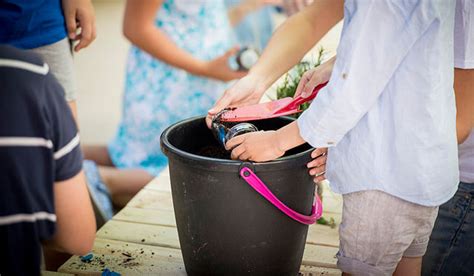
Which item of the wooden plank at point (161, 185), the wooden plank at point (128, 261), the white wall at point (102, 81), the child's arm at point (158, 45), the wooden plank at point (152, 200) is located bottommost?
the white wall at point (102, 81)

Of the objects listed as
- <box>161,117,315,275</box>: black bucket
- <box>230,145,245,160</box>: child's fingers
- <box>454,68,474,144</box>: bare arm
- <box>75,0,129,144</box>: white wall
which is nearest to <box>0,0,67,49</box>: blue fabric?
<box>161,117,315,275</box>: black bucket

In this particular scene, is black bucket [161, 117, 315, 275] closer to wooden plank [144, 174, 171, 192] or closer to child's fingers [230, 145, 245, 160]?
child's fingers [230, 145, 245, 160]

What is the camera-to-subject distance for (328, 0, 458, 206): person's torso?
1.05 m

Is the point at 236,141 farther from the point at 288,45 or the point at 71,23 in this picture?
the point at 71,23

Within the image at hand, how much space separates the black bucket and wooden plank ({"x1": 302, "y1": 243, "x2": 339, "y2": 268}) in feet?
0.43

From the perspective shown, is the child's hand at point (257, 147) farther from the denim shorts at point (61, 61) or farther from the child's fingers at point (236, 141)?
the denim shorts at point (61, 61)

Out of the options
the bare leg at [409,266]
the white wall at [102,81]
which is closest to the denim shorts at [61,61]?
the bare leg at [409,266]

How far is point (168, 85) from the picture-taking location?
238cm

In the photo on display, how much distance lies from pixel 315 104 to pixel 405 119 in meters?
0.19

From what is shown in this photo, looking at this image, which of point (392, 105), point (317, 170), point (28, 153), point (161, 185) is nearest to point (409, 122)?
point (392, 105)

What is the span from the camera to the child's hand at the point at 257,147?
46.7 inches

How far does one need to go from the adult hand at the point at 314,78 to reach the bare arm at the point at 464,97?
304mm

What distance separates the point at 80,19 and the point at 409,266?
1181 mm

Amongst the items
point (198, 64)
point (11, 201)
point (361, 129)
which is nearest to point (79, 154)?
point (11, 201)
